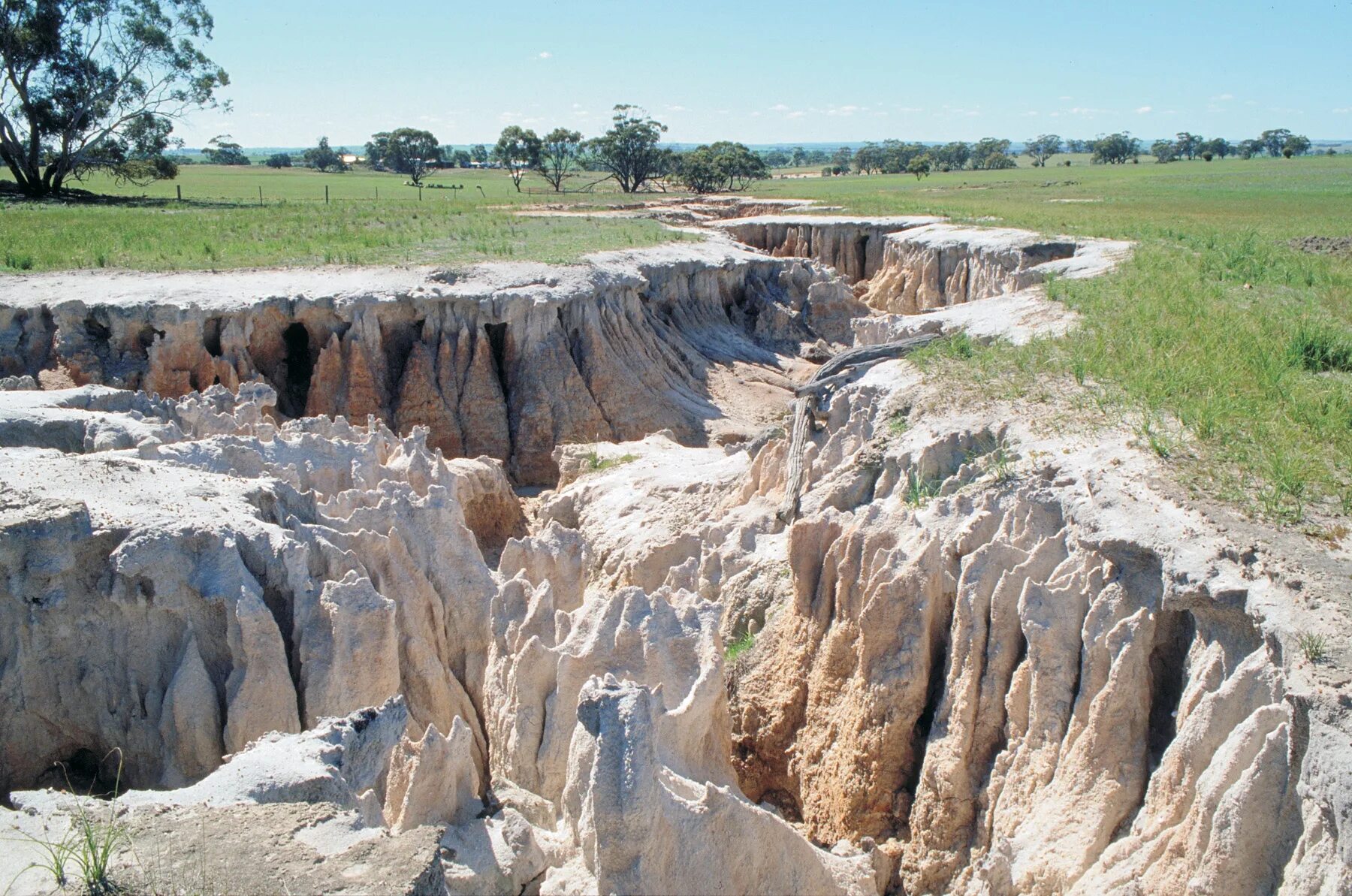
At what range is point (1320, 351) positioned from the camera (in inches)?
379

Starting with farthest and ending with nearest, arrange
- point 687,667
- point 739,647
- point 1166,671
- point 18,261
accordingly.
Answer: point 18,261 < point 739,647 < point 687,667 < point 1166,671

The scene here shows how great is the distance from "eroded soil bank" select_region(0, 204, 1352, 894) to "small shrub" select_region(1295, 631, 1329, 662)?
0.03 meters

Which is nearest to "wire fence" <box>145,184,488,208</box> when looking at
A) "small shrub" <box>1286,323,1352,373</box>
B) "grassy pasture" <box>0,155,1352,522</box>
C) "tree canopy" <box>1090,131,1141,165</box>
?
"grassy pasture" <box>0,155,1352,522</box>

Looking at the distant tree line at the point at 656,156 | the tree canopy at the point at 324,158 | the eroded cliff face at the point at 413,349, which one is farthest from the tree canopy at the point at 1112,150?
the eroded cliff face at the point at 413,349

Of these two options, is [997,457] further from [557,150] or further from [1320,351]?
[557,150]

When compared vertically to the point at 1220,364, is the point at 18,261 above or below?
above

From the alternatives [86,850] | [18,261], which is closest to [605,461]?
[86,850]

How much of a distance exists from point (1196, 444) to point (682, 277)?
17565mm

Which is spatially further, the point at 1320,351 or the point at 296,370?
the point at 296,370

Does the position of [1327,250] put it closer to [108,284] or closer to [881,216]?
[881,216]

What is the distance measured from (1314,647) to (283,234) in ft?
79.4

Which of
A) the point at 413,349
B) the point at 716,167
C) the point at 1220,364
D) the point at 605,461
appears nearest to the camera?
the point at 1220,364

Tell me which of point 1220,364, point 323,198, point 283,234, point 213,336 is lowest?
point 213,336

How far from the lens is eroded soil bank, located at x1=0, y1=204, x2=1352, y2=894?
4.64m
